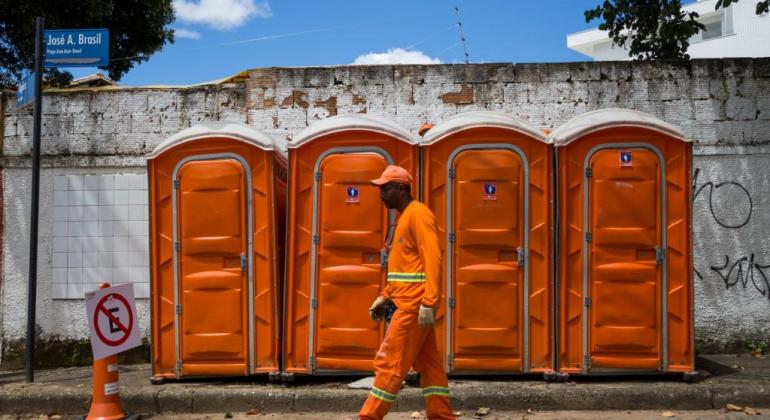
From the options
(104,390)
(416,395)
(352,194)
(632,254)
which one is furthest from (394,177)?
(104,390)

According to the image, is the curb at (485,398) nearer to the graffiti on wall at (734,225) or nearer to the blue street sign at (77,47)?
the graffiti on wall at (734,225)

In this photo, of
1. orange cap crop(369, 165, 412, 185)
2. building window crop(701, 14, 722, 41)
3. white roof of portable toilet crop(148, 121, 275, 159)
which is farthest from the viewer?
building window crop(701, 14, 722, 41)

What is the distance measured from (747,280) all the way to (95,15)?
442 inches

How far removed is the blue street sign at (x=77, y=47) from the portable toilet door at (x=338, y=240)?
2.21 meters

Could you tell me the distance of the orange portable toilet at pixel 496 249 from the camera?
5.48 metres

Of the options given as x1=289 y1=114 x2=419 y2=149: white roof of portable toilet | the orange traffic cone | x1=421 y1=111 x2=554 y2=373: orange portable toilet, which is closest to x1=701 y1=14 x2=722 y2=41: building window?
x1=421 y1=111 x2=554 y2=373: orange portable toilet

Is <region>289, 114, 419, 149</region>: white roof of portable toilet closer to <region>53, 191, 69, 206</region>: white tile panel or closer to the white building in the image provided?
<region>53, 191, 69, 206</region>: white tile panel

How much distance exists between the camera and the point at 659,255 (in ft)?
17.9

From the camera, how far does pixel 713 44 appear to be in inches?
1334

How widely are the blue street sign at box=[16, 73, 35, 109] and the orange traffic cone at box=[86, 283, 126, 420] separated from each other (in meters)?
2.48

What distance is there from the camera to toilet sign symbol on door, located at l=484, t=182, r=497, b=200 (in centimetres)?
547

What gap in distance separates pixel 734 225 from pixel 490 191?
10.3 feet

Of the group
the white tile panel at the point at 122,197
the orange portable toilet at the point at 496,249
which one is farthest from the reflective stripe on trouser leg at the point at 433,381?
the white tile panel at the point at 122,197

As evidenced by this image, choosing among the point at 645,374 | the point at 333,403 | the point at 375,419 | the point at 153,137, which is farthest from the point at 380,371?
the point at 153,137
